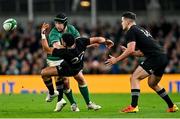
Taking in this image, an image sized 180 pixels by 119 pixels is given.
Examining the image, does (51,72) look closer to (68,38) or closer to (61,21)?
(68,38)

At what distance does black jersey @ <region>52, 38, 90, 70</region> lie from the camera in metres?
15.9

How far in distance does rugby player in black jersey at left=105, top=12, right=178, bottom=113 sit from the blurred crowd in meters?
11.6

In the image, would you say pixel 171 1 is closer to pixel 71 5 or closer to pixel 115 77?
pixel 71 5

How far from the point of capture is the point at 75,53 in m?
15.9

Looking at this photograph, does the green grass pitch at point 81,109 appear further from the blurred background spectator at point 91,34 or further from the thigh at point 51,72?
the blurred background spectator at point 91,34

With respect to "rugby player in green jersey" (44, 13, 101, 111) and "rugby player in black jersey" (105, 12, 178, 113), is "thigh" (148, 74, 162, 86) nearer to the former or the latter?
"rugby player in black jersey" (105, 12, 178, 113)

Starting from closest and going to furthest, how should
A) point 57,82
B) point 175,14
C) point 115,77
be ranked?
point 57,82 < point 115,77 < point 175,14

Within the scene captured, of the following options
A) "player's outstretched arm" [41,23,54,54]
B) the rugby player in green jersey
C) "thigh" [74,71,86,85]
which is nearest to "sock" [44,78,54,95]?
the rugby player in green jersey

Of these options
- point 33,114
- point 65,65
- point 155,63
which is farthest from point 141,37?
point 33,114

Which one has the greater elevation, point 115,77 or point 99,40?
point 99,40

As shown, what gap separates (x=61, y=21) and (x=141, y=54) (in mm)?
2091

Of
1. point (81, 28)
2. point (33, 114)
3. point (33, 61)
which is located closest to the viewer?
point (33, 114)

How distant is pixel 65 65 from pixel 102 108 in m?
2.01

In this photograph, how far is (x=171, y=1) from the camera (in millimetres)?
34062
